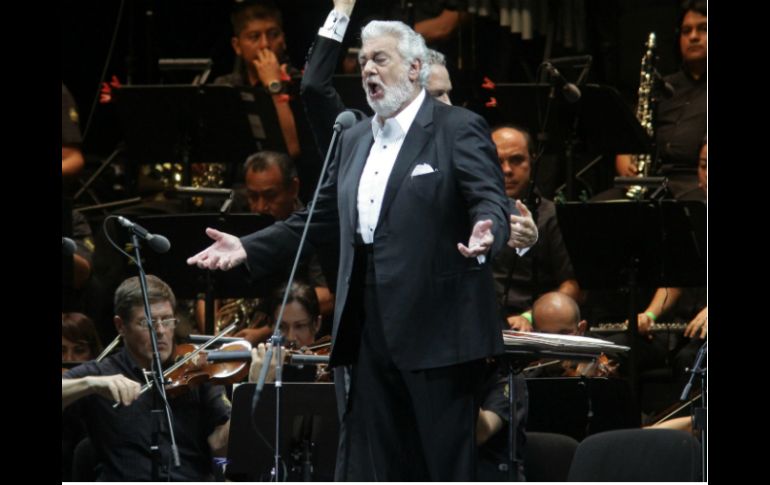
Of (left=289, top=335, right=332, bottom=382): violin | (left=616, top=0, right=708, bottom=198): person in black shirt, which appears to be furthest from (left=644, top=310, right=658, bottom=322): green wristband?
(left=289, top=335, right=332, bottom=382): violin

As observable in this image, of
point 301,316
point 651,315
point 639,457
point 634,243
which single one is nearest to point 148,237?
point 639,457

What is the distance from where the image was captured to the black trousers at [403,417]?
400 cm

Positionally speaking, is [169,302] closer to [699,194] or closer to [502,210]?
[502,210]

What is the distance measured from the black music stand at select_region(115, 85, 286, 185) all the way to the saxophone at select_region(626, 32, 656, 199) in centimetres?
195

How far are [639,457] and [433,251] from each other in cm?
83

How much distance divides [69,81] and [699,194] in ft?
13.3

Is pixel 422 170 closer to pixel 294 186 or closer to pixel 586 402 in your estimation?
pixel 586 402

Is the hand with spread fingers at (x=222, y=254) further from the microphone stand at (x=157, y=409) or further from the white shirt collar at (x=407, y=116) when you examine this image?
the white shirt collar at (x=407, y=116)

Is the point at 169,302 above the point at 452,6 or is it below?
below

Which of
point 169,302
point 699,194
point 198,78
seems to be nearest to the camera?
point 169,302

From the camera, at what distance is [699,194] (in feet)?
24.6

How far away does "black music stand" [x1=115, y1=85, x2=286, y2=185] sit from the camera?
24.6 ft

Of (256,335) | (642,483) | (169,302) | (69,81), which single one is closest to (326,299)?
(256,335)

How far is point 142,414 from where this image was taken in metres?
5.54
